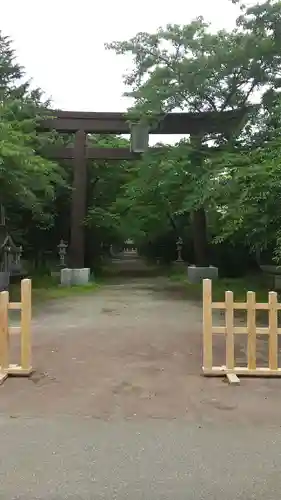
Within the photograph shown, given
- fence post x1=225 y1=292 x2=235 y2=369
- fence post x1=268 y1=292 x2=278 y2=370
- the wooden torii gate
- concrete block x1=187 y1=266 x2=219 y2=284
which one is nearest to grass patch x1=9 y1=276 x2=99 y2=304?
the wooden torii gate

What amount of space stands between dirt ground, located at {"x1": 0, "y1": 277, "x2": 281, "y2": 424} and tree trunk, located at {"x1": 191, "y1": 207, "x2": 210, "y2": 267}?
10.4 metres

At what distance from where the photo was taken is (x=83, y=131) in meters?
20.1

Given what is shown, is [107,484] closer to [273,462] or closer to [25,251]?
[273,462]

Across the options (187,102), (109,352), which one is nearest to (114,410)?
(109,352)

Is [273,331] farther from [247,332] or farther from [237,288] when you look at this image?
[237,288]

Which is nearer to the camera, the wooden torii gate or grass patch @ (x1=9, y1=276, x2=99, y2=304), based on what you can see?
grass patch @ (x1=9, y1=276, x2=99, y2=304)

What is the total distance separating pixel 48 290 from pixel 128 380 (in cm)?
1251

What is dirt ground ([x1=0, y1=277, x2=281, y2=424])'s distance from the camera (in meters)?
4.75

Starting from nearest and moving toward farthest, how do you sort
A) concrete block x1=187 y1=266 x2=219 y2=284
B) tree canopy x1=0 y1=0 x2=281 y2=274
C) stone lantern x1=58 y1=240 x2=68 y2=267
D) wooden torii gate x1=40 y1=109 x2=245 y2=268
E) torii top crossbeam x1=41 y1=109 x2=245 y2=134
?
tree canopy x1=0 y1=0 x2=281 y2=274 < torii top crossbeam x1=41 y1=109 x2=245 y2=134 < wooden torii gate x1=40 y1=109 x2=245 y2=268 < concrete block x1=187 y1=266 x2=219 y2=284 < stone lantern x1=58 y1=240 x2=68 y2=267

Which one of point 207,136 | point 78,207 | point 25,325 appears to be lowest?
point 25,325

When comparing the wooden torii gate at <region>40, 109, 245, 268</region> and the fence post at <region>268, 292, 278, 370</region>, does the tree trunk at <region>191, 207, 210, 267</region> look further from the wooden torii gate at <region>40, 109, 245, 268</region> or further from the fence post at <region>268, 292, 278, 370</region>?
the fence post at <region>268, 292, 278, 370</region>

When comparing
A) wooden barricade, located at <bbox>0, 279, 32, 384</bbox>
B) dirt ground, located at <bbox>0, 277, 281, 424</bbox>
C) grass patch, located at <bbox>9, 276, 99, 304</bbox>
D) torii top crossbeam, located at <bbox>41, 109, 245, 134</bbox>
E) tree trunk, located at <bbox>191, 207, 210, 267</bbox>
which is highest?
torii top crossbeam, located at <bbox>41, 109, 245, 134</bbox>

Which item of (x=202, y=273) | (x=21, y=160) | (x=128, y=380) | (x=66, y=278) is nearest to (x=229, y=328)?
(x=128, y=380)

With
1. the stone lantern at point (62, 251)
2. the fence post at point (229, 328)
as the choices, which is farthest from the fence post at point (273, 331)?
the stone lantern at point (62, 251)
